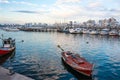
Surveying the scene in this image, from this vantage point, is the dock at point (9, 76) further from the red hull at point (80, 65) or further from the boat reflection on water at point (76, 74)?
the red hull at point (80, 65)

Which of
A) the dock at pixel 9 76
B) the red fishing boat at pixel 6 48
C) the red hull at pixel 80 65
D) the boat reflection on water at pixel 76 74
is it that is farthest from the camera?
the red fishing boat at pixel 6 48

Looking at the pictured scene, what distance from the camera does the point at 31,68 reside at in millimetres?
30859

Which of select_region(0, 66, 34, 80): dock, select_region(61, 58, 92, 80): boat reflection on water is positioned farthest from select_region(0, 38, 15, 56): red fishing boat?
select_region(0, 66, 34, 80): dock

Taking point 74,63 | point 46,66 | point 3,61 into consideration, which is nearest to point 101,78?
point 74,63

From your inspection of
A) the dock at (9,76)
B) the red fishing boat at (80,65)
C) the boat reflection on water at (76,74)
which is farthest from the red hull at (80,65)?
the dock at (9,76)

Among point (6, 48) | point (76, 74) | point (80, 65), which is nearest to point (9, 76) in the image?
point (76, 74)

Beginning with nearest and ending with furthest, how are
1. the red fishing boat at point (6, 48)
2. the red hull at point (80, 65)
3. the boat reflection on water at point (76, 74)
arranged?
the red hull at point (80, 65) → the boat reflection on water at point (76, 74) → the red fishing boat at point (6, 48)

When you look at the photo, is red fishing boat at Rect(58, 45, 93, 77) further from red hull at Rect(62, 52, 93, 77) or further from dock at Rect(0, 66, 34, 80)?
dock at Rect(0, 66, 34, 80)

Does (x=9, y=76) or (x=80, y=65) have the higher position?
(x=9, y=76)

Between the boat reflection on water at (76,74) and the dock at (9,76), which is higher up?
the dock at (9,76)

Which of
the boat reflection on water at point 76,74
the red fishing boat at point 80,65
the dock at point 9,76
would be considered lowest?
the boat reflection on water at point 76,74

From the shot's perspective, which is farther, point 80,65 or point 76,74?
point 76,74

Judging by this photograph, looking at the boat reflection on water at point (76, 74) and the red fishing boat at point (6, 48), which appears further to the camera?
the red fishing boat at point (6, 48)

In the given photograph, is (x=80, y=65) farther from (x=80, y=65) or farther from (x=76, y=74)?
(x=76, y=74)
